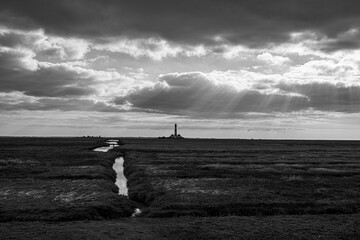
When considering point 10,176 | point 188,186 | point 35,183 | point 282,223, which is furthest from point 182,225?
point 10,176

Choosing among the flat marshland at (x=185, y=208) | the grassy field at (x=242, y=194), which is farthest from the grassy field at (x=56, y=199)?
the grassy field at (x=242, y=194)

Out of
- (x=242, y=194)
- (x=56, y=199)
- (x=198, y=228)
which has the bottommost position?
(x=198, y=228)

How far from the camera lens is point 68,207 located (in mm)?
21422

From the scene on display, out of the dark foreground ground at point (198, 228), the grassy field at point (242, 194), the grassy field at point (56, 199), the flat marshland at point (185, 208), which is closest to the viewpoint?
the dark foreground ground at point (198, 228)

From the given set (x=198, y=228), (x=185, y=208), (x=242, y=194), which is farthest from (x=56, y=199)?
(x=242, y=194)

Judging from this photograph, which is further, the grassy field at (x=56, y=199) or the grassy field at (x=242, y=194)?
the grassy field at (x=242, y=194)

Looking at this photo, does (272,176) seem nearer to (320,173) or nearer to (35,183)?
(320,173)

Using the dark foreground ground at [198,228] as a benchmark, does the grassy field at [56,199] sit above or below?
above

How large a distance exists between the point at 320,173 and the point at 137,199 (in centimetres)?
2280

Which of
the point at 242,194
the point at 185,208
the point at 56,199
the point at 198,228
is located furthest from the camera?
the point at 242,194

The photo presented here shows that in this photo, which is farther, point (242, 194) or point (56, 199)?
point (242, 194)

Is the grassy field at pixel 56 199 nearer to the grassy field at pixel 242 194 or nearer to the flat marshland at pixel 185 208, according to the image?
the flat marshland at pixel 185 208

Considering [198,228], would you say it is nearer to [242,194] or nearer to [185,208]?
[185,208]

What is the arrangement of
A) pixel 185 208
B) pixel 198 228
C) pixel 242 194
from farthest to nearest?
pixel 242 194, pixel 185 208, pixel 198 228
